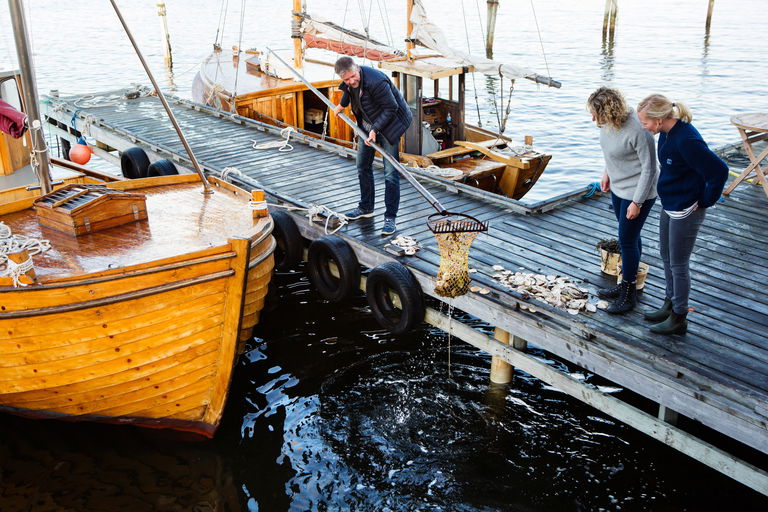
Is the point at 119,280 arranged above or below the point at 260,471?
above

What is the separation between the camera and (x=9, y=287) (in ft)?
18.1

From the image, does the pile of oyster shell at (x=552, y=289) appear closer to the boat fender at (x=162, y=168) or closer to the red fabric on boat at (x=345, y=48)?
the boat fender at (x=162, y=168)

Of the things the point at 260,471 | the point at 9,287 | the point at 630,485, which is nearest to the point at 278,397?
the point at 260,471

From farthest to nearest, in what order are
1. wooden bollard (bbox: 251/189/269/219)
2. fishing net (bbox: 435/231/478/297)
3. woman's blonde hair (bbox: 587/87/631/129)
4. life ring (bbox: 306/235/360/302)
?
life ring (bbox: 306/235/360/302), wooden bollard (bbox: 251/189/269/219), fishing net (bbox: 435/231/478/297), woman's blonde hair (bbox: 587/87/631/129)

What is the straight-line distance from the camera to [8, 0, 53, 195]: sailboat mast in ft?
19.6

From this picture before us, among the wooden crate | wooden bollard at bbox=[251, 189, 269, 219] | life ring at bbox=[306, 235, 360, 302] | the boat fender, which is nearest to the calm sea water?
life ring at bbox=[306, 235, 360, 302]

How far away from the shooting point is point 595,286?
6.36m

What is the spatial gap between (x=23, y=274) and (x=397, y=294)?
344cm

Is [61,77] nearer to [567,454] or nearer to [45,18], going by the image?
[45,18]

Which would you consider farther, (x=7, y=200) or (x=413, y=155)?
(x=413, y=155)

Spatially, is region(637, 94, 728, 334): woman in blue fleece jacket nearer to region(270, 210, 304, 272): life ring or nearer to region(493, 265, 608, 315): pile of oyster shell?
region(493, 265, 608, 315): pile of oyster shell

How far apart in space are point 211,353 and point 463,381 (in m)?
2.71

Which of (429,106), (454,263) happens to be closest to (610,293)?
(454,263)

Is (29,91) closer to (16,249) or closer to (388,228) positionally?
(16,249)
